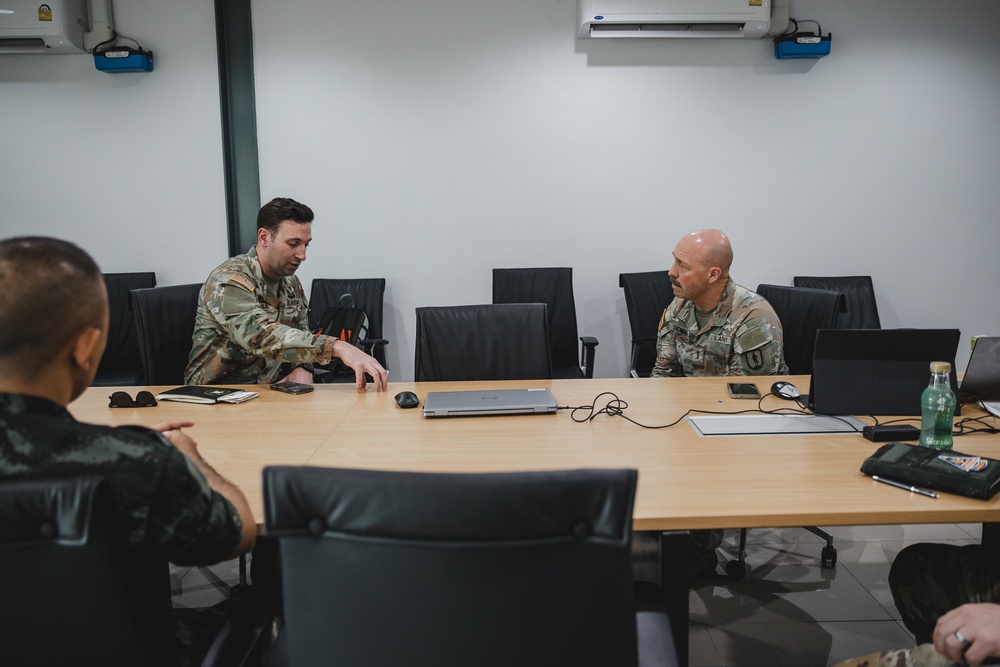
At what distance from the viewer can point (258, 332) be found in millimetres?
2543

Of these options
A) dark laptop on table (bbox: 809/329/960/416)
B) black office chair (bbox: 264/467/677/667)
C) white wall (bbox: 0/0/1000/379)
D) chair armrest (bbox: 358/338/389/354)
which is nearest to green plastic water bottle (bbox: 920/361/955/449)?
dark laptop on table (bbox: 809/329/960/416)

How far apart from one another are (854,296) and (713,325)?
6.75 feet

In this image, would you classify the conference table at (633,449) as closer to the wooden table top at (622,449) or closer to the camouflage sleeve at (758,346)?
the wooden table top at (622,449)

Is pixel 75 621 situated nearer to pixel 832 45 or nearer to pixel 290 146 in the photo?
pixel 290 146

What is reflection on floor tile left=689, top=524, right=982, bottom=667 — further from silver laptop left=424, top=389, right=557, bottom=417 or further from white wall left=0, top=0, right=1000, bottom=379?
white wall left=0, top=0, right=1000, bottom=379

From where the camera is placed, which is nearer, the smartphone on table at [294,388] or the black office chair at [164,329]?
the smartphone on table at [294,388]

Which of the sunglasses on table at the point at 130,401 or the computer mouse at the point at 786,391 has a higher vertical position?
the computer mouse at the point at 786,391

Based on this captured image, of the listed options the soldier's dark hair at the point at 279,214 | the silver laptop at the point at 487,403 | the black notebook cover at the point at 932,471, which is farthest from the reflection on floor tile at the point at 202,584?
the black notebook cover at the point at 932,471

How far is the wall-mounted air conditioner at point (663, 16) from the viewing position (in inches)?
157

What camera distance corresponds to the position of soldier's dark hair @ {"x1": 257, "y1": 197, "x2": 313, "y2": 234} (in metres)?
2.79

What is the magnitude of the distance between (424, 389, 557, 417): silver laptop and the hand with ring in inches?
43.0

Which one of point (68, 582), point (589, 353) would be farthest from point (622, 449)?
point (589, 353)

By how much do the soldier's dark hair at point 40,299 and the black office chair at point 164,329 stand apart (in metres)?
1.62

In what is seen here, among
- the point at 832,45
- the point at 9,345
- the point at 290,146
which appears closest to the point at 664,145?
the point at 832,45
